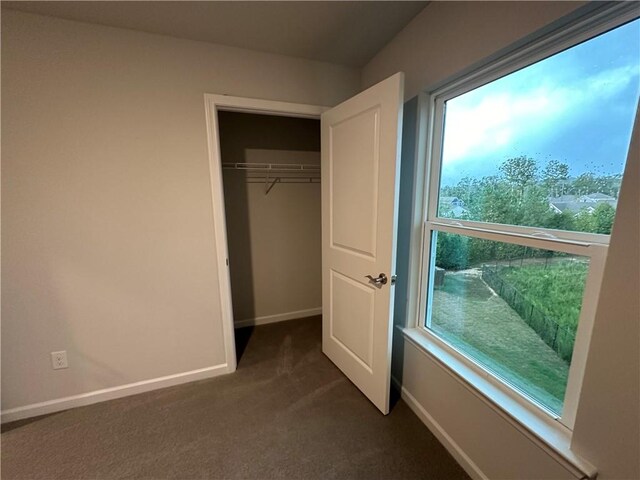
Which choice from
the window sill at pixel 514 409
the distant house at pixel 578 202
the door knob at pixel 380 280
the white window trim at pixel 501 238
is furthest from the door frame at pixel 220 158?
the distant house at pixel 578 202

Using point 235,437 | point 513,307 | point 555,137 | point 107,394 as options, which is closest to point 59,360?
point 107,394

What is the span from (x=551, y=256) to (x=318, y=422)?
151 cm

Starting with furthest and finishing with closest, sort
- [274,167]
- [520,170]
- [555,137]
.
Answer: [274,167], [520,170], [555,137]

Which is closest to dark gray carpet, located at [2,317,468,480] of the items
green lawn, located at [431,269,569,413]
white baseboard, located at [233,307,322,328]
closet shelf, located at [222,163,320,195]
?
green lawn, located at [431,269,569,413]

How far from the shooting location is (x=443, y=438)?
1.46 meters

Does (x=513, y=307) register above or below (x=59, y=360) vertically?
above

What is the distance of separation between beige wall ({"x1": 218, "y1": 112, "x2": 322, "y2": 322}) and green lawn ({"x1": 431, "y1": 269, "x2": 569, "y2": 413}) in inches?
63.6

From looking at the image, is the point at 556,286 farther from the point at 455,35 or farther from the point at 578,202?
the point at 455,35

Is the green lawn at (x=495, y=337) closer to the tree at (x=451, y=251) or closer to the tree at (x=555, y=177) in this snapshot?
the tree at (x=451, y=251)

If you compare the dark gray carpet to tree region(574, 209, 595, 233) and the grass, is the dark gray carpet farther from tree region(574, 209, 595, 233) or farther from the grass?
tree region(574, 209, 595, 233)

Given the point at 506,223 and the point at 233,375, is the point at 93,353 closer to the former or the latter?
the point at 233,375

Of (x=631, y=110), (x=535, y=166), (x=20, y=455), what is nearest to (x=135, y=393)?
(x=20, y=455)

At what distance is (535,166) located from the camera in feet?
3.58

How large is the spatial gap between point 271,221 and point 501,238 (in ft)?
6.83
